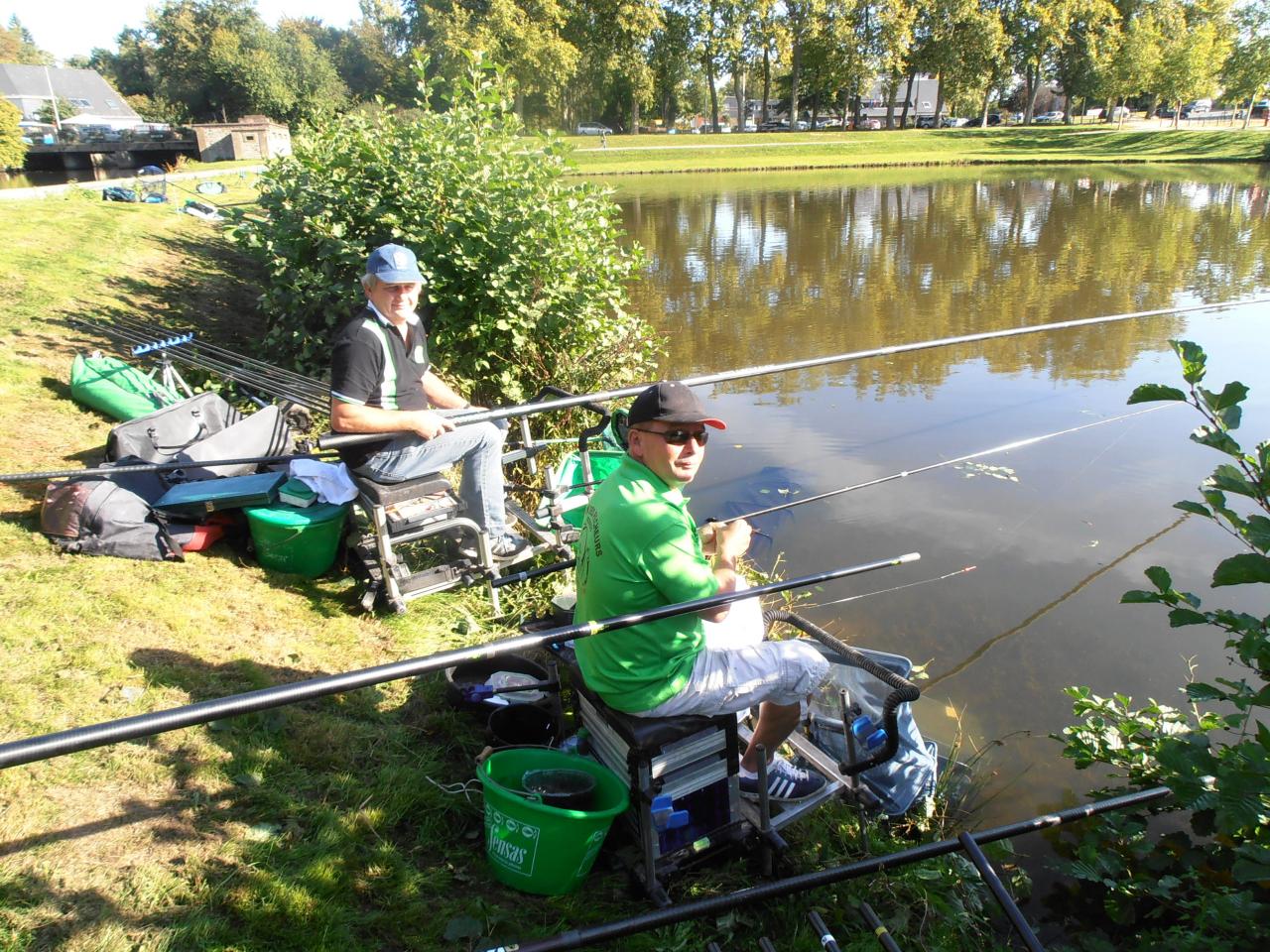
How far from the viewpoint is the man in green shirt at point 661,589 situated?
2.61m

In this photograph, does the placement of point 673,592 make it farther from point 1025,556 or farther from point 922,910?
point 1025,556

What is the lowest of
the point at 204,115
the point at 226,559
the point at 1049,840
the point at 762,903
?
the point at 1049,840

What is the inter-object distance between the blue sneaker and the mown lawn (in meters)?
0.23

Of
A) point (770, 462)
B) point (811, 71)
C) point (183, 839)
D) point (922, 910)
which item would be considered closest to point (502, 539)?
point (183, 839)

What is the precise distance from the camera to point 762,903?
9.70 ft

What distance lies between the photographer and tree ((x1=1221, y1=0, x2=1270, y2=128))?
4994cm

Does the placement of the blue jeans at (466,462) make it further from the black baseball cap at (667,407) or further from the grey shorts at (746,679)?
the grey shorts at (746,679)

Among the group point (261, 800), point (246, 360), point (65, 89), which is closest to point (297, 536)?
point (261, 800)

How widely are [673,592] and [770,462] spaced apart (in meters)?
5.07

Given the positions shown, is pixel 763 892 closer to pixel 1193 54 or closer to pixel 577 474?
pixel 577 474

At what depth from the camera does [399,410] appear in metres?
4.53

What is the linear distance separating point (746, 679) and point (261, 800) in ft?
5.82

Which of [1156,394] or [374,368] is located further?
[374,368]

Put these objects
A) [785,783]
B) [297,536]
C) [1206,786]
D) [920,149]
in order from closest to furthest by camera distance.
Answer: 1. [1206,786]
2. [785,783]
3. [297,536]
4. [920,149]
